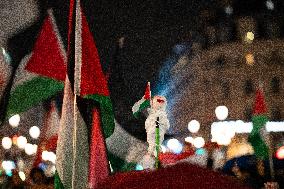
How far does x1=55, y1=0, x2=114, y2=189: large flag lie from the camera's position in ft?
15.9

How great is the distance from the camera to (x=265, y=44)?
4559 centimetres

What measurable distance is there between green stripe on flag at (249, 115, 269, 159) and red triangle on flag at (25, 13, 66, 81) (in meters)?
4.71

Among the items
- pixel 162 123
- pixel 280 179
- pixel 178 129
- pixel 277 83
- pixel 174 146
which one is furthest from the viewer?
pixel 178 129

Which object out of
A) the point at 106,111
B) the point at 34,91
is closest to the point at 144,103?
the point at 106,111

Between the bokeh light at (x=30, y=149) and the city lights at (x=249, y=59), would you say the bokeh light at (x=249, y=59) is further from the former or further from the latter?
the bokeh light at (x=30, y=149)

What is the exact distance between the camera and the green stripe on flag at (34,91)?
7.66 metres

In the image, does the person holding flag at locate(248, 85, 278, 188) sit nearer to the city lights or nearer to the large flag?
the large flag

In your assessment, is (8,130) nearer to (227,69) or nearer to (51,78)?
(227,69)

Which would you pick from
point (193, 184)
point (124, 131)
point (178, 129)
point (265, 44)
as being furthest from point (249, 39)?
point (193, 184)

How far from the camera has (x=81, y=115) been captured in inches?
205

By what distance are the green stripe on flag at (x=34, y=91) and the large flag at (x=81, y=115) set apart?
1.39 m

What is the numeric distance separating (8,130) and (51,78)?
1629 inches

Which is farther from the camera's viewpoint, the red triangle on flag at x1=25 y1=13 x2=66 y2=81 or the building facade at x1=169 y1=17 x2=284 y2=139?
the building facade at x1=169 y1=17 x2=284 y2=139

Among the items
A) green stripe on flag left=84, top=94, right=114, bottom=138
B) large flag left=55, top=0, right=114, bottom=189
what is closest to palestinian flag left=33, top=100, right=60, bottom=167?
green stripe on flag left=84, top=94, right=114, bottom=138
